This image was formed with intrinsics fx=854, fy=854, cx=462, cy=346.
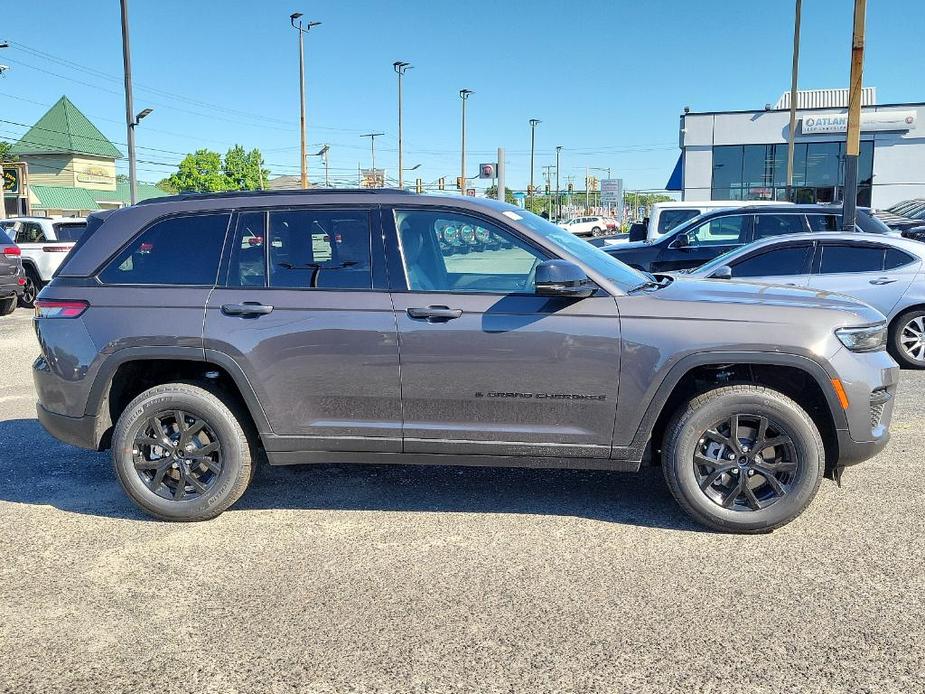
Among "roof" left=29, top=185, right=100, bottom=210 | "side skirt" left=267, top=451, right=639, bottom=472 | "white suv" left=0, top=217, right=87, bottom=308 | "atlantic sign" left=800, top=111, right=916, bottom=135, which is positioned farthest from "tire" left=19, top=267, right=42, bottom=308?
"roof" left=29, top=185, right=100, bottom=210

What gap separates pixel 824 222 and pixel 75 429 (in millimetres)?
10381

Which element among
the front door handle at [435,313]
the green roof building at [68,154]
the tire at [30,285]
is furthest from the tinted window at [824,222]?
the green roof building at [68,154]

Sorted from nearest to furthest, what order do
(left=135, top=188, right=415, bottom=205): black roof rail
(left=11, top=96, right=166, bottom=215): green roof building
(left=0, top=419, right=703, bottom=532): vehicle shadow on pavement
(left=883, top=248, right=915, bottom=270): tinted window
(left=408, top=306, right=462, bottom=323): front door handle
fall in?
(left=408, top=306, right=462, bottom=323): front door handle
(left=135, top=188, right=415, bottom=205): black roof rail
(left=0, top=419, right=703, bottom=532): vehicle shadow on pavement
(left=883, top=248, right=915, bottom=270): tinted window
(left=11, top=96, right=166, bottom=215): green roof building

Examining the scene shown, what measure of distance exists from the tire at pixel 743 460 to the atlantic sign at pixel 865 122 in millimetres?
43491

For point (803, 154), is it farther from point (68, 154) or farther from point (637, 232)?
point (68, 154)

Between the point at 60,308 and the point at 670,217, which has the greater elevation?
the point at 670,217

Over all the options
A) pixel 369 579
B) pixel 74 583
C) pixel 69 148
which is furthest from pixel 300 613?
pixel 69 148

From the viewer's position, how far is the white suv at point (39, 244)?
16.8 m

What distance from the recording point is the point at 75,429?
483 cm

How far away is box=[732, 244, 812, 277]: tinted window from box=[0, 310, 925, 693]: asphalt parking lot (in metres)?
4.15

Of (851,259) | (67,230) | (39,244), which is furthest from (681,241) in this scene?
(67,230)

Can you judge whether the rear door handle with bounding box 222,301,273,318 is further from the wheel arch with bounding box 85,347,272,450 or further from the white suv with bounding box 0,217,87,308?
the white suv with bounding box 0,217,87,308

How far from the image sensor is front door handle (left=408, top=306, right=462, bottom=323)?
4.46m

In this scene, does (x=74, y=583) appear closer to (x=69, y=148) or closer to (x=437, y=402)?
(x=437, y=402)
